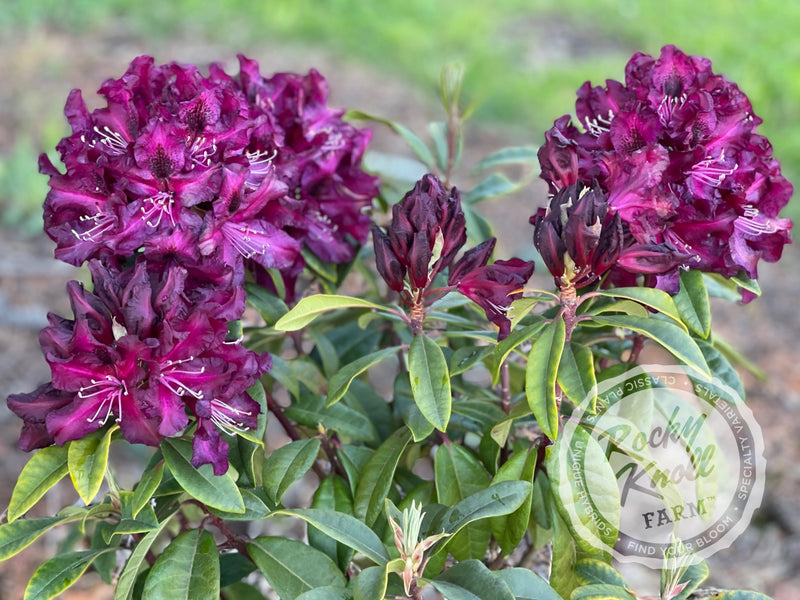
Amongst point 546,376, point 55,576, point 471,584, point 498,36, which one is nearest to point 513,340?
point 546,376

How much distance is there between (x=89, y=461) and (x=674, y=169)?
788mm

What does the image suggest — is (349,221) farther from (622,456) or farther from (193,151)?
(622,456)

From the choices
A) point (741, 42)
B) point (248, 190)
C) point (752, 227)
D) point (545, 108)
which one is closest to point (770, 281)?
point (545, 108)

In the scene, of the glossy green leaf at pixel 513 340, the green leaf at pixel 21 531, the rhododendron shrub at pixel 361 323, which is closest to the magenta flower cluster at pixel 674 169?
the rhododendron shrub at pixel 361 323

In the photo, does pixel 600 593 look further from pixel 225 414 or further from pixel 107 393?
pixel 107 393

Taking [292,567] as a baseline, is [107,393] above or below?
above

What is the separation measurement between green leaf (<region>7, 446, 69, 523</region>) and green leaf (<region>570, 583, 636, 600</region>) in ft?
2.05

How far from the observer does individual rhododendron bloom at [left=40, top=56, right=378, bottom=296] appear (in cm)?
106

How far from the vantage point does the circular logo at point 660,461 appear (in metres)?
1.09

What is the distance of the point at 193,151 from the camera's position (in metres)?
1.09

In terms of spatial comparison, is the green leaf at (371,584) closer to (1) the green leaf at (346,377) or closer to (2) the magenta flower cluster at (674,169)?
(1) the green leaf at (346,377)

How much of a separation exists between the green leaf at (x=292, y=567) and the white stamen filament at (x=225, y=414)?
0.59 feet

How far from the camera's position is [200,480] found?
1.03 meters

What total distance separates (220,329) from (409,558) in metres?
0.34
